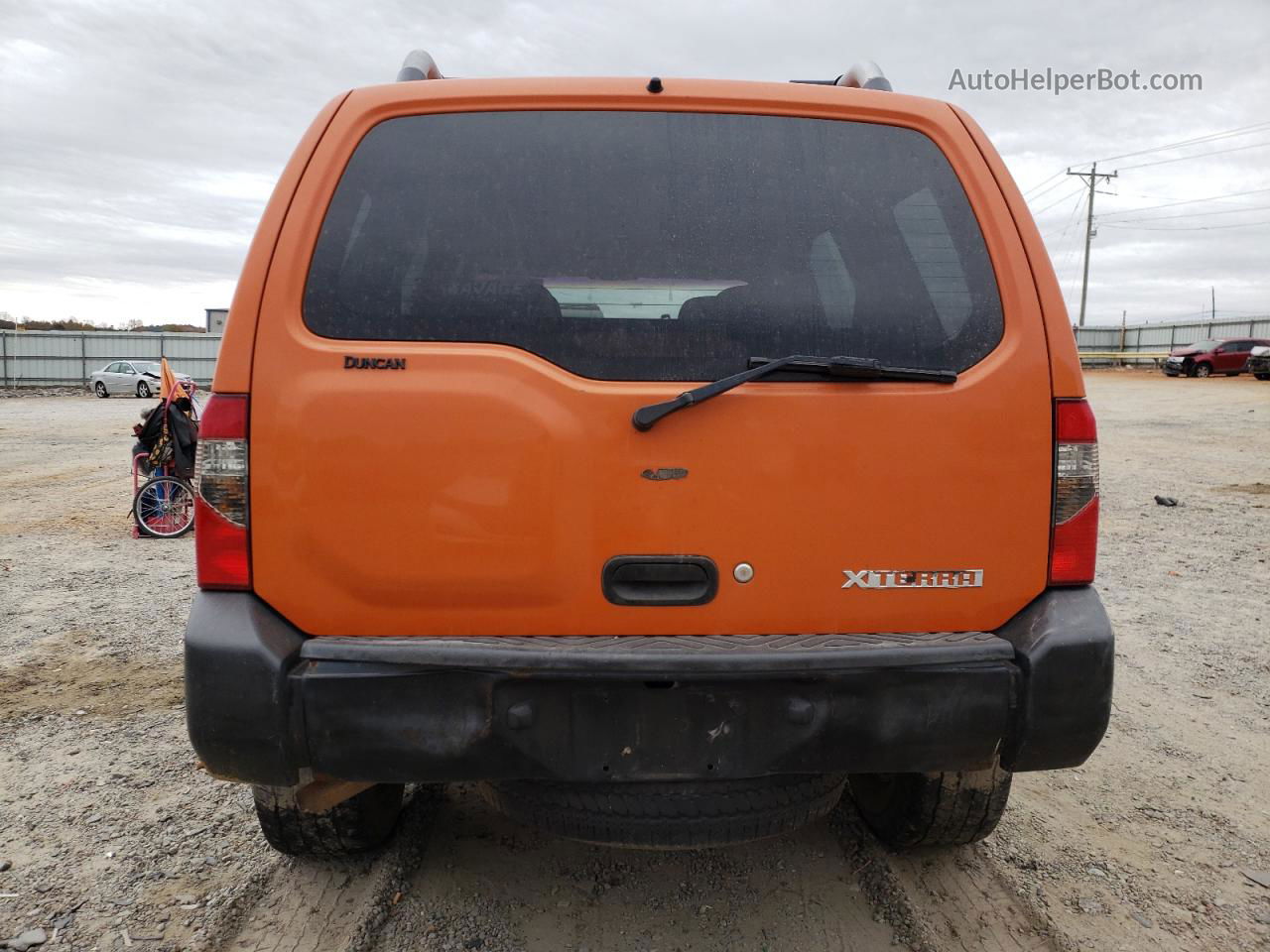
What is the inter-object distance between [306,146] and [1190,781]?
11.8ft

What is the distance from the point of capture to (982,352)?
200cm

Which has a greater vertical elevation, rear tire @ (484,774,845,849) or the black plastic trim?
the black plastic trim

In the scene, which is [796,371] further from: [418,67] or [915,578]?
[418,67]

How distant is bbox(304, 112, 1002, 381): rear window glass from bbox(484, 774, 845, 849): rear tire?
921 millimetres

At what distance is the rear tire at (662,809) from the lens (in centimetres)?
199

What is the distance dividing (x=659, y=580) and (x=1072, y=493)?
0.94 m

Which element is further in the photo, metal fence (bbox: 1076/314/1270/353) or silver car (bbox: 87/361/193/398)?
metal fence (bbox: 1076/314/1270/353)

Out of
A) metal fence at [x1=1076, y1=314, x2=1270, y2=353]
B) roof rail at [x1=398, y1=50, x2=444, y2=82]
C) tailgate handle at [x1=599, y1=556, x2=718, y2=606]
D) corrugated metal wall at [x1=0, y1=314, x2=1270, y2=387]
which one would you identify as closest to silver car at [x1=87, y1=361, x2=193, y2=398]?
corrugated metal wall at [x1=0, y1=314, x2=1270, y2=387]

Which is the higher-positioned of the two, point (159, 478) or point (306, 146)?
point (306, 146)

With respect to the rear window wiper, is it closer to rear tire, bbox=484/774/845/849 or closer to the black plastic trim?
the black plastic trim

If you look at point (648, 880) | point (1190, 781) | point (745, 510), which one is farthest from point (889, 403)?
point (1190, 781)

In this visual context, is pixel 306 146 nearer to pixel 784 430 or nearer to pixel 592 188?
pixel 592 188

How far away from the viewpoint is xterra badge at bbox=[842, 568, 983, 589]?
6.36 ft

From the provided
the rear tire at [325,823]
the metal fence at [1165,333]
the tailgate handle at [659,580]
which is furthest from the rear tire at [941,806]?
the metal fence at [1165,333]
